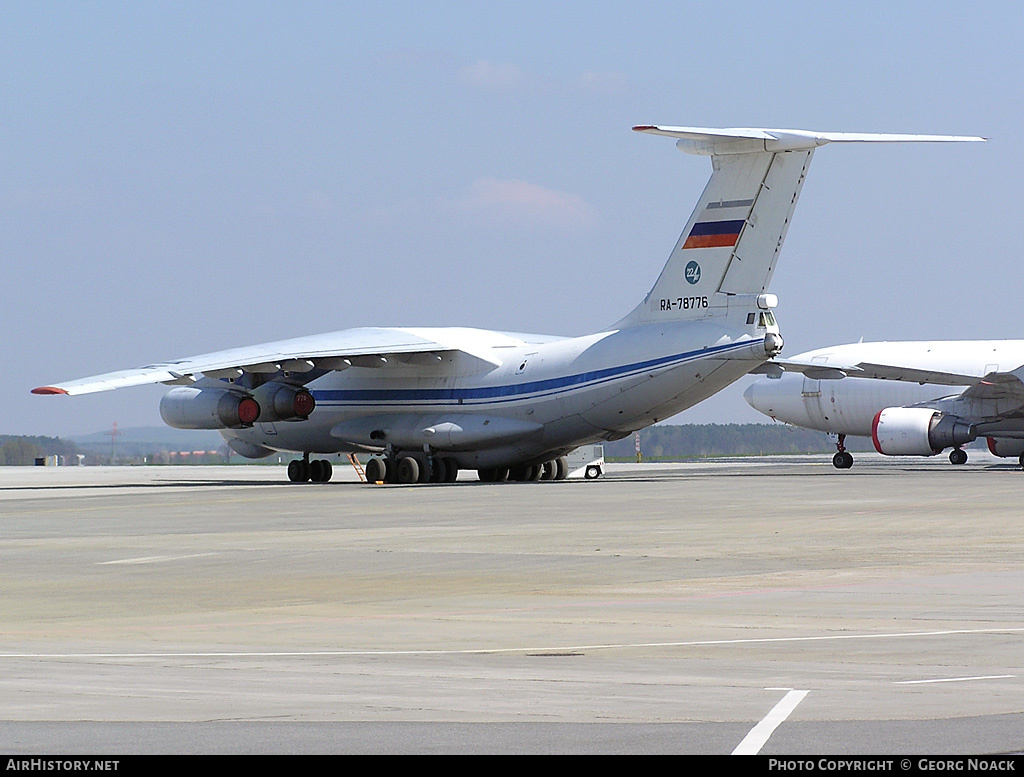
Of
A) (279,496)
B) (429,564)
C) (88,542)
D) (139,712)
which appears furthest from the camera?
(279,496)

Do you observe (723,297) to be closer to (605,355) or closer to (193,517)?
(605,355)

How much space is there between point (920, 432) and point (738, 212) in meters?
18.8

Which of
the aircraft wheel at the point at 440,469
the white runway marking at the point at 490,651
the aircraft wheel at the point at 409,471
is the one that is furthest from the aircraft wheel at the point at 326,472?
the white runway marking at the point at 490,651

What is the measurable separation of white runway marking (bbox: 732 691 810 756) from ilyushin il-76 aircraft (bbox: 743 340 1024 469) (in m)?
39.8

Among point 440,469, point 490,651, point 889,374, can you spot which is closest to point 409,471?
point 440,469

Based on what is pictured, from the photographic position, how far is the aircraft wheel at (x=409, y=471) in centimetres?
4306

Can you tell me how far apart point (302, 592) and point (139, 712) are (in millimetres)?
6935

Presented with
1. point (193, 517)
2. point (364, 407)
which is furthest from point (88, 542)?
point (364, 407)

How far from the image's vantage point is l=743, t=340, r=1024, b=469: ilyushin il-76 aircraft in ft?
169

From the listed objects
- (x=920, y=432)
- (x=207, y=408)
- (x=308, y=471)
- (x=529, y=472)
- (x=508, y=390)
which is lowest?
(x=529, y=472)

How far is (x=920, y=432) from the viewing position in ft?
175

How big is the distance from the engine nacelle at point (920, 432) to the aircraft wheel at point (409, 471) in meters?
18.8

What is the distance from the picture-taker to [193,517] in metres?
27.5

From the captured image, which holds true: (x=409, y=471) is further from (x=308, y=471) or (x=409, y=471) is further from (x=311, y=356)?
(x=308, y=471)
